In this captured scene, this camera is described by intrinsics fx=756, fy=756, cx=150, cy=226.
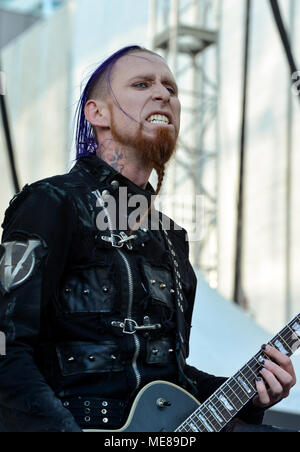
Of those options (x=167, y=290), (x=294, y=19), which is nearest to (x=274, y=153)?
(x=294, y=19)

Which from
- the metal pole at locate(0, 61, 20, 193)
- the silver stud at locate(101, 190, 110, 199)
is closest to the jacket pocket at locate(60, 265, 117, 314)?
the silver stud at locate(101, 190, 110, 199)

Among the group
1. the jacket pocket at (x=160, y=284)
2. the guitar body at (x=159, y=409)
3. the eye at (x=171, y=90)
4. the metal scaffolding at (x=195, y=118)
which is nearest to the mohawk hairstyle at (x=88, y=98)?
the eye at (x=171, y=90)

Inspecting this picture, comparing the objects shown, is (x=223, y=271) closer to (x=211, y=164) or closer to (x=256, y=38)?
(x=211, y=164)

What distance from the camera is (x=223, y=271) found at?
8852 mm

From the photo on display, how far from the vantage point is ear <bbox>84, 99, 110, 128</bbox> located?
1604 mm

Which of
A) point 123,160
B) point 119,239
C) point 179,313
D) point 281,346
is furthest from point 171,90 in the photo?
point 281,346

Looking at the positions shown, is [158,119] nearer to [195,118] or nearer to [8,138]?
[8,138]

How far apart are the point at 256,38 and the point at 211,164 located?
1.48 meters

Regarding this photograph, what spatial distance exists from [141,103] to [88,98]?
177mm

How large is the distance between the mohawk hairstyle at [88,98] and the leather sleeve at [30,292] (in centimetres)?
29

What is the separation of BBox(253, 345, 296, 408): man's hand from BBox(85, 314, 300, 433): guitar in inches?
0.8

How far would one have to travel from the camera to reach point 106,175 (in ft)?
5.15

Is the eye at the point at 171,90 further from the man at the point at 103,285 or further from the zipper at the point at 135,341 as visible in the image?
the zipper at the point at 135,341

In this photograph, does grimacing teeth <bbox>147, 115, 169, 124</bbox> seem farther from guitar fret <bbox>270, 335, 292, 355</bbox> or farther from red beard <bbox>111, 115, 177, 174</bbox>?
guitar fret <bbox>270, 335, 292, 355</bbox>
